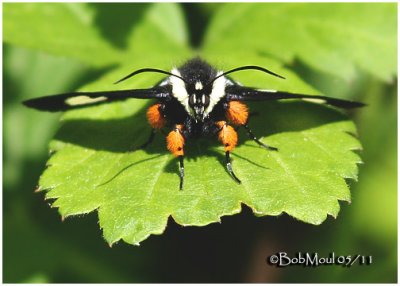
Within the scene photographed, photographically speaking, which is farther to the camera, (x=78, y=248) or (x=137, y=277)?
(x=78, y=248)

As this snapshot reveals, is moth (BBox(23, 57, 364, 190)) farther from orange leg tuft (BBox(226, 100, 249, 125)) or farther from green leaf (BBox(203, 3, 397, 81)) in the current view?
green leaf (BBox(203, 3, 397, 81))

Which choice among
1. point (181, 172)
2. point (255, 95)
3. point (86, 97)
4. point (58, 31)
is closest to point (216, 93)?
point (255, 95)

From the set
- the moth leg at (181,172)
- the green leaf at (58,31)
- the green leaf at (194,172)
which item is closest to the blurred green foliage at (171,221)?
the green leaf at (58,31)

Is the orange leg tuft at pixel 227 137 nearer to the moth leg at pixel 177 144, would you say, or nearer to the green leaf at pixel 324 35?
the moth leg at pixel 177 144

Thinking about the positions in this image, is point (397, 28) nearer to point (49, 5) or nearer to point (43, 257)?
point (49, 5)

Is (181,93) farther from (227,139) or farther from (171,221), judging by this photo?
(171,221)

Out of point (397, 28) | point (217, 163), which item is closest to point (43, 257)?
point (217, 163)
